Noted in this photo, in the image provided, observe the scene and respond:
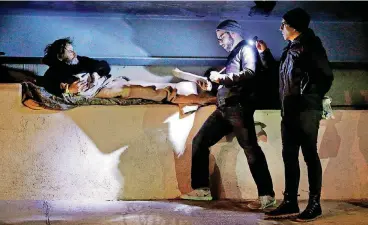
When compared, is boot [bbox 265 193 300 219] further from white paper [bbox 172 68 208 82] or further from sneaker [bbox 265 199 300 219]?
white paper [bbox 172 68 208 82]

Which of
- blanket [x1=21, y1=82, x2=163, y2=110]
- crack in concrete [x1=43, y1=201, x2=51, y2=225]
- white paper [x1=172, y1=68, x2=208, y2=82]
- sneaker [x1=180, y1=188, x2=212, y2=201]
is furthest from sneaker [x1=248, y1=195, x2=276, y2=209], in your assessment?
blanket [x1=21, y1=82, x2=163, y2=110]

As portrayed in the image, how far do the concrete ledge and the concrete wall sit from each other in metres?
1.32

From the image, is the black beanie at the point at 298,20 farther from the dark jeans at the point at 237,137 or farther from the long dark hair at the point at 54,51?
the long dark hair at the point at 54,51

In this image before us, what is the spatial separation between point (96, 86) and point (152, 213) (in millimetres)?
2073

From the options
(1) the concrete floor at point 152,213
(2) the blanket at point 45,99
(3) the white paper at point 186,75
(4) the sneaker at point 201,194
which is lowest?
(1) the concrete floor at point 152,213

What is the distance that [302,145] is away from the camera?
18.4 ft

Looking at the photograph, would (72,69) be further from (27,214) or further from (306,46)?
(306,46)

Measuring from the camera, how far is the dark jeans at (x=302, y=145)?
555 cm

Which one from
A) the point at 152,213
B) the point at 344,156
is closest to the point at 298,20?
the point at 344,156

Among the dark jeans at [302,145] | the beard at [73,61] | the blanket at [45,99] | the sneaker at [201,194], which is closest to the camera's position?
the dark jeans at [302,145]

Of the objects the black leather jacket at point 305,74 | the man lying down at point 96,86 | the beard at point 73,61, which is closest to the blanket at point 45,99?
the man lying down at point 96,86

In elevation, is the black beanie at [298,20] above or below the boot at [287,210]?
above

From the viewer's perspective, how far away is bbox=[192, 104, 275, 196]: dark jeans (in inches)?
246

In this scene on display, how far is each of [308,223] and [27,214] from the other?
127 inches
